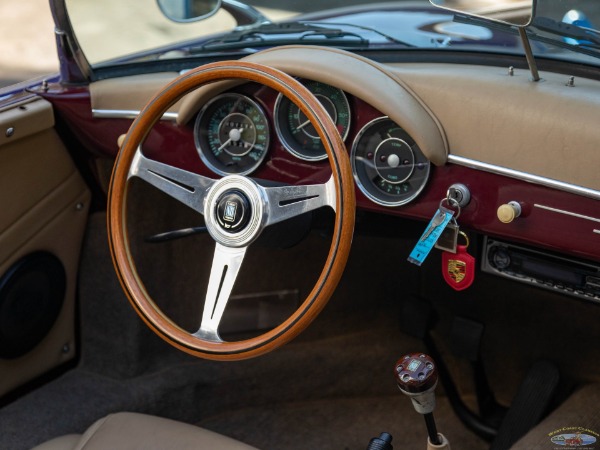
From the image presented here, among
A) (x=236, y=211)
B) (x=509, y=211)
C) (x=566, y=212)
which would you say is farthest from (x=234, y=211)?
(x=566, y=212)

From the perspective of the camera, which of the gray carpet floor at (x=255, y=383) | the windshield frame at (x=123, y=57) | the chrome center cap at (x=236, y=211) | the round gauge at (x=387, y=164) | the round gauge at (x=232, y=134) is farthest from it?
the gray carpet floor at (x=255, y=383)

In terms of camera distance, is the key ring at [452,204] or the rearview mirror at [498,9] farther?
the key ring at [452,204]

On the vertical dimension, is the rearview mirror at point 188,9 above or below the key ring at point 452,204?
above

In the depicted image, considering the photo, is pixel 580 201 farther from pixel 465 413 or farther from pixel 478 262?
pixel 465 413

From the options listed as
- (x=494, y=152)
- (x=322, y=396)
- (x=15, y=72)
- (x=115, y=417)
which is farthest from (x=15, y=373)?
(x=15, y=72)

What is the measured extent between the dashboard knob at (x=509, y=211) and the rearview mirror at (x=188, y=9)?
3.19 feet

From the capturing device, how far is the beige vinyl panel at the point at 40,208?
212 centimetres

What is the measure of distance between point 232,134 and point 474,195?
58 cm

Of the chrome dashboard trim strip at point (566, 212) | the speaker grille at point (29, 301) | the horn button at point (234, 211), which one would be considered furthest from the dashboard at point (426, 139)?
the speaker grille at point (29, 301)

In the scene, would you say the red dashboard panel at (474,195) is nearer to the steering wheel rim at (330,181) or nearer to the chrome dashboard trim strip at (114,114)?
the chrome dashboard trim strip at (114,114)

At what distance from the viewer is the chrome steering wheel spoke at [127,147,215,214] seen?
1.75 meters

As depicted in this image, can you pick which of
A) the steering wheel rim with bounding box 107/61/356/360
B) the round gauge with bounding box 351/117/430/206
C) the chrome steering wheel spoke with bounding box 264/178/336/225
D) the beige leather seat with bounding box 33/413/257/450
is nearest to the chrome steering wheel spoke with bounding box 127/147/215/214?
the steering wheel rim with bounding box 107/61/356/360

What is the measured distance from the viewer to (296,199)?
166 cm

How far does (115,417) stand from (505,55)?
3.92 feet
